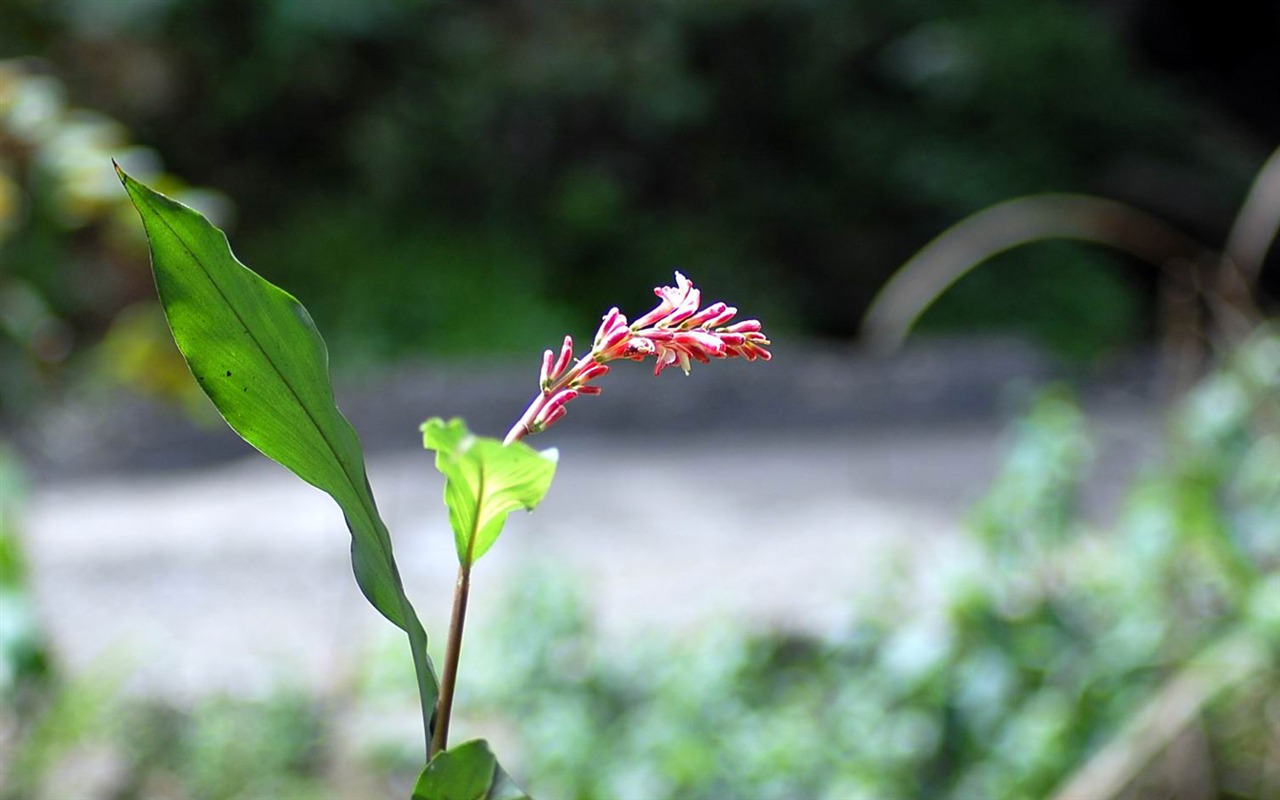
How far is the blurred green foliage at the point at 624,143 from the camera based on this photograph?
5.98 m

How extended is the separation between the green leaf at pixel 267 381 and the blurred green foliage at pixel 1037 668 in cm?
138

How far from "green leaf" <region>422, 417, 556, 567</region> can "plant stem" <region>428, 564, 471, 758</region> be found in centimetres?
1

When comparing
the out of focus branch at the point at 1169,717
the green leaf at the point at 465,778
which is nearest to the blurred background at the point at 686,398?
the out of focus branch at the point at 1169,717

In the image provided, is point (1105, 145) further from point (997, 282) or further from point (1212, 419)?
point (1212, 419)

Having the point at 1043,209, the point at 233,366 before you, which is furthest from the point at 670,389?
the point at 233,366

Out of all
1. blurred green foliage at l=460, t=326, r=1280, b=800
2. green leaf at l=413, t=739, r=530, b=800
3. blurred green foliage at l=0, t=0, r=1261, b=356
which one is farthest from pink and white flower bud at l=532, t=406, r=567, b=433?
blurred green foliage at l=0, t=0, r=1261, b=356

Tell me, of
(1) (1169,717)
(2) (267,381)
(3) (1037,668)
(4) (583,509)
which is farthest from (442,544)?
(2) (267,381)

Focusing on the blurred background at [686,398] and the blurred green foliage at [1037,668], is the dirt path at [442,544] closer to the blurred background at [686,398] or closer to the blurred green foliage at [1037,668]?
the blurred background at [686,398]

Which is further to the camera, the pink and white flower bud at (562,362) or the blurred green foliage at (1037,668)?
the blurred green foliage at (1037,668)

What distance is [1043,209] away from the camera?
22.2ft

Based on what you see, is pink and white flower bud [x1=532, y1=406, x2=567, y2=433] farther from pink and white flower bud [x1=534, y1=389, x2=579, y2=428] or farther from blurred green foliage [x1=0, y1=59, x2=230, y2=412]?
blurred green foliage [x1=0, y1=59, x2=230, y2=412]

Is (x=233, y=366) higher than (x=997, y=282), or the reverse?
(x=997, y=282)

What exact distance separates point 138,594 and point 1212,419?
261 cm

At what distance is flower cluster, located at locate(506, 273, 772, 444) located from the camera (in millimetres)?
414
